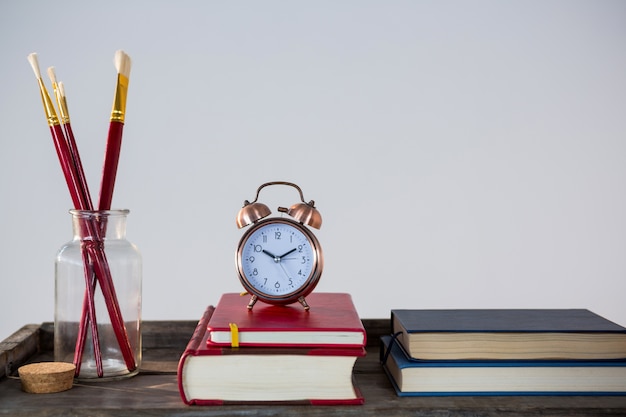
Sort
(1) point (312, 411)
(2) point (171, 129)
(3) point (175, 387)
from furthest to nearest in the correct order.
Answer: (2) point (171, 129)
(3) point (175, 387)
(1) point (312, 411)

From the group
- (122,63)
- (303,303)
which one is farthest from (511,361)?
(122,63)

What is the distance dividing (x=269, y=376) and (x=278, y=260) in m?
0.23

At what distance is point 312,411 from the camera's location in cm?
119

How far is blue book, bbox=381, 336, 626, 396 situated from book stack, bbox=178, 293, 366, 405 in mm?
106

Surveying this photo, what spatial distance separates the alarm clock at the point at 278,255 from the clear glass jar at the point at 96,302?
0.67 ft

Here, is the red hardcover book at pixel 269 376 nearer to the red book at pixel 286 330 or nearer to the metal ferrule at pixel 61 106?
the red book at pixel 286 330

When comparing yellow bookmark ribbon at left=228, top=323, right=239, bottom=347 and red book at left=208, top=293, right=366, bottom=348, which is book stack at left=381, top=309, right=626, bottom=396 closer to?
red book at left=208, top=293, right=366, bottom=348

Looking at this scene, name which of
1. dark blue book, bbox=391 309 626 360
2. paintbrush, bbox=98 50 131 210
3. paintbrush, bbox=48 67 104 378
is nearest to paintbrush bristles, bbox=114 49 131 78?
paintbrush, bbox=98 50 131 210

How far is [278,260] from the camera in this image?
1.37m

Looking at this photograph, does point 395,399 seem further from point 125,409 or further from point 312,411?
point 125,409

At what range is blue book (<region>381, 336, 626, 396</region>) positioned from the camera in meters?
1.27

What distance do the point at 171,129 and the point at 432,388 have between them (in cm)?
173

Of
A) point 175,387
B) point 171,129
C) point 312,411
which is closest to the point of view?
point 312,411

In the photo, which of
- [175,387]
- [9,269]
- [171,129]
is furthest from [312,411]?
[9,269]
